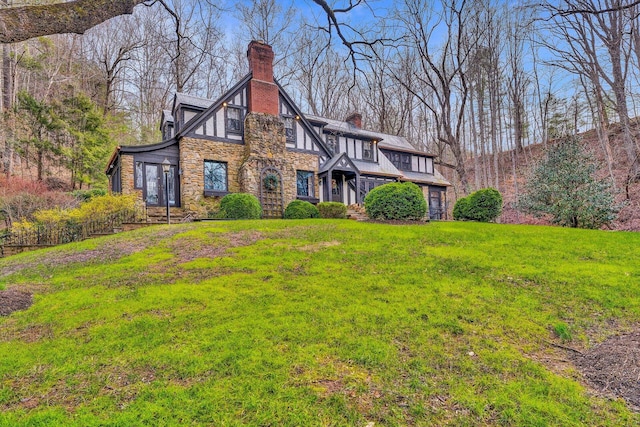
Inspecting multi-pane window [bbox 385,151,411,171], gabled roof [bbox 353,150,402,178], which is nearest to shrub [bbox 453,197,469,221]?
gabled roof [bbox 353,150,402,178]

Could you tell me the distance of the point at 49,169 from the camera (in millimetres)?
19672

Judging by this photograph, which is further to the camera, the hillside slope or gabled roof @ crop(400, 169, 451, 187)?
gabled roof @ crop(400, 169, 451, 187)

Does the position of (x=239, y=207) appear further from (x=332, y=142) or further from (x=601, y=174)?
(x=601, y=174)

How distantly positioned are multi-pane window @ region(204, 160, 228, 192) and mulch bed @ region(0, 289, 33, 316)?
10.4 meters

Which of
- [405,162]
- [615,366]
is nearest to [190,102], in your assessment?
[405,162]

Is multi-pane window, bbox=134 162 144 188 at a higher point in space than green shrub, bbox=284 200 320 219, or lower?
higher

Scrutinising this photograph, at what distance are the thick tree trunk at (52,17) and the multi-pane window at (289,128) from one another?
45.2 ft

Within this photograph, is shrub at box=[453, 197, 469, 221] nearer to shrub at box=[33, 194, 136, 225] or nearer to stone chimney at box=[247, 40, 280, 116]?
stone chimney at box=[247, 40, 280, 116]

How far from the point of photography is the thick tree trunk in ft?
12.1

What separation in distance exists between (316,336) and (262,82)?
52.7 ft

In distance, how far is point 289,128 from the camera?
18.0m

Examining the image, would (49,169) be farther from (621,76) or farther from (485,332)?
(621,76)

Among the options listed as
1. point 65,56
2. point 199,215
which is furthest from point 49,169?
point 199,215

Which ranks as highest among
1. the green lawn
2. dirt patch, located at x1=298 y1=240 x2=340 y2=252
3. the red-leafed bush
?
the red-leafed bush
